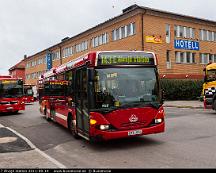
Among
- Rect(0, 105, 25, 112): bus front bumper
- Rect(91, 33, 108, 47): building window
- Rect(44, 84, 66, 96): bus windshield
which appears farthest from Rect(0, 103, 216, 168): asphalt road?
Rect(91, 33, 108, 47): building window

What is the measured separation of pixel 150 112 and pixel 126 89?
0.96m

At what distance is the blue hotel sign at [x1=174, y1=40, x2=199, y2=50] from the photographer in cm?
4208

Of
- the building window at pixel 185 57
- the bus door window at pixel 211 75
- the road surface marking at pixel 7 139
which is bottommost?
the road surface marking at pixel 7 139

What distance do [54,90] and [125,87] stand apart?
6845 millimetres

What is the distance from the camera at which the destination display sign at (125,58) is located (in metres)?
10.2

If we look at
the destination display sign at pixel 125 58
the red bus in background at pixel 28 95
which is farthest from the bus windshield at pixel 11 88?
the red bus in background at pixel 28 95

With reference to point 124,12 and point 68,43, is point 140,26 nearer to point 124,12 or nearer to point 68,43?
point 124,12

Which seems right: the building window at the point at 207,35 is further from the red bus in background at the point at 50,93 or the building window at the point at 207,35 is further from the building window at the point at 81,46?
the red bus in background at the point at 50,93

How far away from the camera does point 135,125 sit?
9.95m

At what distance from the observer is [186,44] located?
4309cm

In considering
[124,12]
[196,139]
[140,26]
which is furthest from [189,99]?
[196,139]

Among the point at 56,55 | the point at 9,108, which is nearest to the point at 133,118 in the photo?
the point at 9,108

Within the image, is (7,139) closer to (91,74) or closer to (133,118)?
(91,74)

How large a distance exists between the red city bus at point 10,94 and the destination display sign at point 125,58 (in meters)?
15.4
